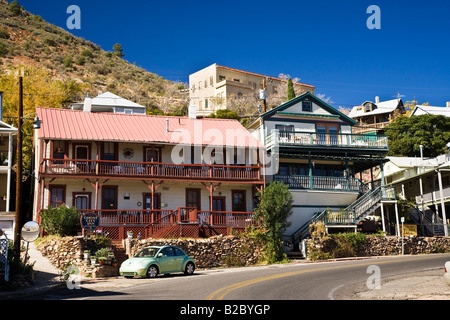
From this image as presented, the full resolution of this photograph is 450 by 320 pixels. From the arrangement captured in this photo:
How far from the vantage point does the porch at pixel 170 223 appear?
30062mm

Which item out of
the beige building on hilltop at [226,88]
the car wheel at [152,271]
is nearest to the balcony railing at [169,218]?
the car wheel at [152,271]

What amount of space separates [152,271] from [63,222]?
855 centimetres

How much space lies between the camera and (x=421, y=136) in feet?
199

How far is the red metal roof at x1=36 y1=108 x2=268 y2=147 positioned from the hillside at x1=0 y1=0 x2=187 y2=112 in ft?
103

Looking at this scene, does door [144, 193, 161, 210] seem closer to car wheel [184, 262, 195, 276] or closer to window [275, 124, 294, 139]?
window [275, 124, 294, 139]

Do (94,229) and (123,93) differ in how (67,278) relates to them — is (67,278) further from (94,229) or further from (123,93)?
(123,93)

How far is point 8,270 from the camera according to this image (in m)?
18.5

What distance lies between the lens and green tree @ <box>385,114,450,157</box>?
2346 inches

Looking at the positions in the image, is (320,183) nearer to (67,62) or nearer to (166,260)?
(166,260)

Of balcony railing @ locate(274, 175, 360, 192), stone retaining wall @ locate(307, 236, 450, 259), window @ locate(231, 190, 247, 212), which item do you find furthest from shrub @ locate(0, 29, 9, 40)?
stone retaining wall @ locate(307, 236, 450, 259)

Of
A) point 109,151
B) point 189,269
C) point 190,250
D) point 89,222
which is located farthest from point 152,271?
point 109,151

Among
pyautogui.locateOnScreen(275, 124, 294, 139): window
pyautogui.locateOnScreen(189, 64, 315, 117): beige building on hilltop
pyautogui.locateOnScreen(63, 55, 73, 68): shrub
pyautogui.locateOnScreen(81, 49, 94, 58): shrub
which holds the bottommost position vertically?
pyautogui.locateOnScreen(275, 124, 294, 139): window

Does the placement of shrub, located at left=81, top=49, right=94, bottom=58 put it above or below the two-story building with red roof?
above
